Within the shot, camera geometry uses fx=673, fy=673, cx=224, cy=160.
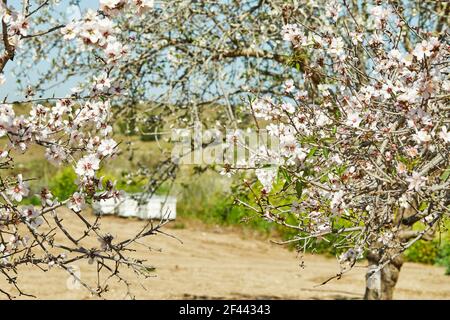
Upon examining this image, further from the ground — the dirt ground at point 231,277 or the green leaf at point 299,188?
the green leaf at point 299,188

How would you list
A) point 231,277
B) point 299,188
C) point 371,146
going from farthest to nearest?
point 231,277
point 371,146
point 299,188

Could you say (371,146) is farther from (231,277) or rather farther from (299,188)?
(231,277)

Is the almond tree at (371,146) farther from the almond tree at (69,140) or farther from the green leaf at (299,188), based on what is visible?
the almond tree at (69,140)

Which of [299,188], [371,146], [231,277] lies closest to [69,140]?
[299,188]

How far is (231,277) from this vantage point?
1252cm

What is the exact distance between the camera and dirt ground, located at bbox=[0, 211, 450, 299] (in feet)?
35.3

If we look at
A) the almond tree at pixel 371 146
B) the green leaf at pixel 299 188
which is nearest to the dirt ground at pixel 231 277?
the almond tree at pixel 371 146

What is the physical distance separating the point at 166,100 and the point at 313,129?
11.5ft

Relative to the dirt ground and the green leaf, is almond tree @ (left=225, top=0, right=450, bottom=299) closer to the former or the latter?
the green leaf

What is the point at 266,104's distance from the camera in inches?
162

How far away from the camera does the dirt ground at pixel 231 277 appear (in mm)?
10766

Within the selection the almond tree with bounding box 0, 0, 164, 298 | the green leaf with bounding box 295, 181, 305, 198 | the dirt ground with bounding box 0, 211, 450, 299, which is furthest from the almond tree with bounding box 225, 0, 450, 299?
the dirt ground with bounding box 0, 211, 450, 299

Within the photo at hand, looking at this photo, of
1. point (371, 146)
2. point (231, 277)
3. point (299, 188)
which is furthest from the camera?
point (231, 277)

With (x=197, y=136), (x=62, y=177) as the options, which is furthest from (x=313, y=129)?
(x=62, y=177)
